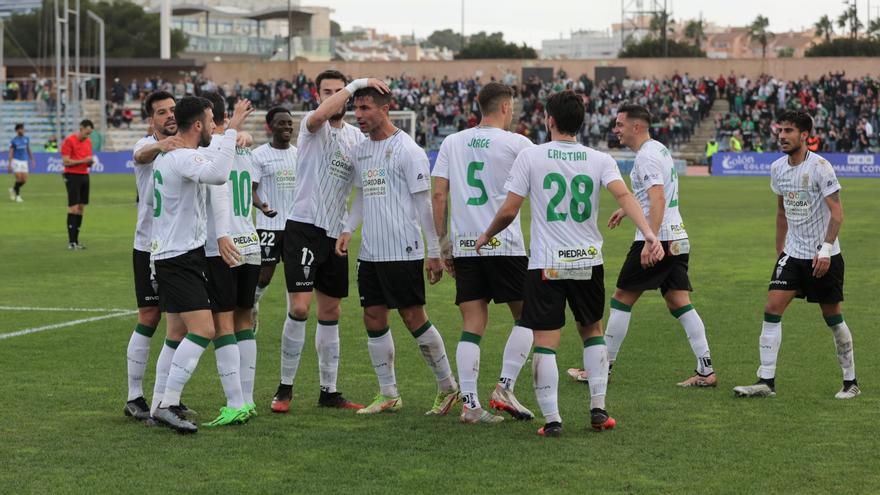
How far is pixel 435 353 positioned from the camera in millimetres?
8859

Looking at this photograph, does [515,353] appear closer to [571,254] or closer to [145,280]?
[571,254]

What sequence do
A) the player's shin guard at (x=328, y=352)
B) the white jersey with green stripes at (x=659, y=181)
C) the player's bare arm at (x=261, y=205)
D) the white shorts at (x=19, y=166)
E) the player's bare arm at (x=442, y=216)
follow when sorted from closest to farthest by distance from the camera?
the player's bare arm at (x=442, y=216)
the player's shin guard at (x=328, y=352)
the white jersey with green stripes at (x=659, y=181)
the player's bare arm at (x=261, y=205)
the white shorts at (x=19, y=166)

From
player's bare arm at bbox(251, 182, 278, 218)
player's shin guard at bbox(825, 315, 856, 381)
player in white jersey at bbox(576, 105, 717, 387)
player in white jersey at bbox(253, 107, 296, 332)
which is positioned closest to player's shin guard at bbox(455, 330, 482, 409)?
player in white jersey at bbox(576, 105, 717, 387)

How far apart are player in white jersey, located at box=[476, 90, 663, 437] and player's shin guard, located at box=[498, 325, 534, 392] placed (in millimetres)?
357

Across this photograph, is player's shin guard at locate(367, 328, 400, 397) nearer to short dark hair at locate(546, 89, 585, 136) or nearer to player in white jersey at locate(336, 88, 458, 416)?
player in white jersey at locate(336, 88, 458, 416)

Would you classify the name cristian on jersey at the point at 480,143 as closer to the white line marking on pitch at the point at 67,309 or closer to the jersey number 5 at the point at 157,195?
the jersey number 5 at the point at 157,195

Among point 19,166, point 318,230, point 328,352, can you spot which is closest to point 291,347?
point 328,352

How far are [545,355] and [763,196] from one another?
29.6 m

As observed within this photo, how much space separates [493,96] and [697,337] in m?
2.84

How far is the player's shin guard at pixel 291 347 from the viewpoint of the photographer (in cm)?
891

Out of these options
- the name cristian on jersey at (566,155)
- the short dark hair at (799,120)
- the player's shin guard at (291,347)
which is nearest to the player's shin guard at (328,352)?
the player's shin guard at (291,347)

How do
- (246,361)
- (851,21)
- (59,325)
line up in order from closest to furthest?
(246,361), (59,325), (851,21)

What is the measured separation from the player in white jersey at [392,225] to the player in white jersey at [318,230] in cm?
15

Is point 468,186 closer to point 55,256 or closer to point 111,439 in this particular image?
point 111,439
